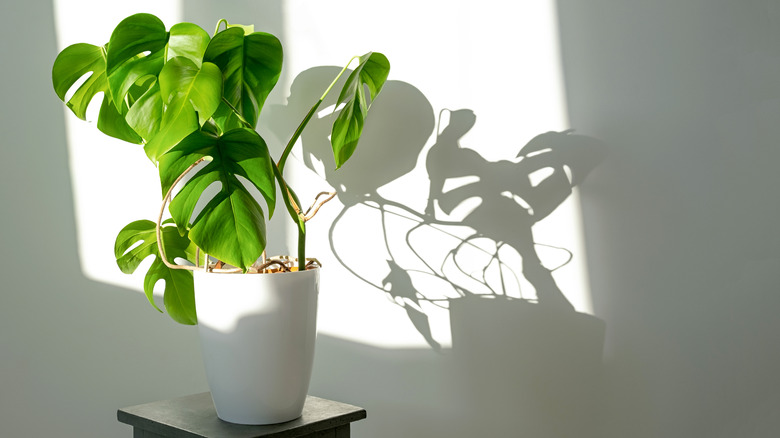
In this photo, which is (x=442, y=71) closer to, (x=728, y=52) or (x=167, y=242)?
(x=728, y=52)

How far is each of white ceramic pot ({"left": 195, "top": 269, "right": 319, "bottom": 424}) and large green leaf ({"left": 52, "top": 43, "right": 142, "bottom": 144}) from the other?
1.44ft

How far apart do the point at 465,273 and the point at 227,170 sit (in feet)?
2.00

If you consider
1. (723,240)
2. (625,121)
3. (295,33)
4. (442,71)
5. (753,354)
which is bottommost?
(753,354)

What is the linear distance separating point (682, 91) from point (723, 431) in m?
0.63

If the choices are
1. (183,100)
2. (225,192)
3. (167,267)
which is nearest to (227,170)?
(225,192)

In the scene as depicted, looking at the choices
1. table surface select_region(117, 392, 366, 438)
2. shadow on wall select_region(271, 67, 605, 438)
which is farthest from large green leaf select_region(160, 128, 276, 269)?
shadow on wall select_region(271, 67, 605, 438)

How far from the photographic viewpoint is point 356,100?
152 cm

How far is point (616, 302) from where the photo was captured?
4.66 feet

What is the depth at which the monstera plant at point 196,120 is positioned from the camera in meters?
1.27

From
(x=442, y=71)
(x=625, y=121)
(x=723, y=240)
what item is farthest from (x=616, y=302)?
(x=442, y=71)

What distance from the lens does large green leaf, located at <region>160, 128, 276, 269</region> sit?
1264mm

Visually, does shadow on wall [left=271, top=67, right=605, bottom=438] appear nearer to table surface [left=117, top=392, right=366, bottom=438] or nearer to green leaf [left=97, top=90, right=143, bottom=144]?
table surface [left=117, top=392, right=366, bottom=438]

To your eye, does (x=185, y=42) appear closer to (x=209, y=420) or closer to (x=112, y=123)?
(x=112, y=123)

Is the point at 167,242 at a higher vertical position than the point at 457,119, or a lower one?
lower
